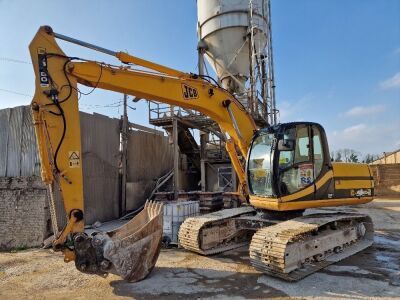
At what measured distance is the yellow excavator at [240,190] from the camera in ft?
17.1

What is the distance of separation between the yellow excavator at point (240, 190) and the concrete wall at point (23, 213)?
416cm

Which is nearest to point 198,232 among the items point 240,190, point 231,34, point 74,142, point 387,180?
point 240,190

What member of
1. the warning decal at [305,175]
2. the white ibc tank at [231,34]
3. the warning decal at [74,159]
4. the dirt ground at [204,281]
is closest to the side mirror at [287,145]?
the warning decal at [305,175]

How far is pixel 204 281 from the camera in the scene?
5.77 m

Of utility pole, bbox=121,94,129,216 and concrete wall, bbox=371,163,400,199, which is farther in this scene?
concrete wall, bbox=371,163,400,199

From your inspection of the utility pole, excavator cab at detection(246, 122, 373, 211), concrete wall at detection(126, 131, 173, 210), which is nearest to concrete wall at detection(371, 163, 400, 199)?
concrete wall at detection(126, 131, 173, 210)

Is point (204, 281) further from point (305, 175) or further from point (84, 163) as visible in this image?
point (84, 163)

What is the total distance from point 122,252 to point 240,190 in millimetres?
3842

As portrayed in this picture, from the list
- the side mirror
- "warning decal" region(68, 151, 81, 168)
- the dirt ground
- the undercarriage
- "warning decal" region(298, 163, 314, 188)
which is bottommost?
the dirt ground

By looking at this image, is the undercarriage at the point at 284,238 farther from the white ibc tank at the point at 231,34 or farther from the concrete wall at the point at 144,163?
the white ibc tank at the point at 231,34

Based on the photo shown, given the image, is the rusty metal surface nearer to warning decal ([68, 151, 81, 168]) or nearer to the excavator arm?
the excavator arm

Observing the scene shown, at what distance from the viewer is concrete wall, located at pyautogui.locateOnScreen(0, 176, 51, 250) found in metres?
9.66

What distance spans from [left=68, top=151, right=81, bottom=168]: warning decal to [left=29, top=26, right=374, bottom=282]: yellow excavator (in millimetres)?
15

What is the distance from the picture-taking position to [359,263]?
6.72 metres
